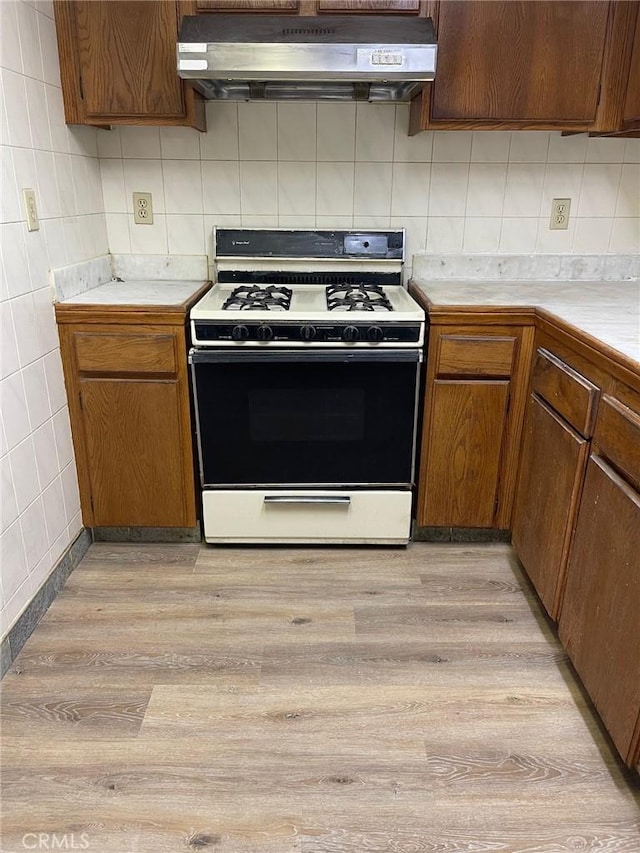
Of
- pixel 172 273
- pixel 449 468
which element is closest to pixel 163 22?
pixel 172 273

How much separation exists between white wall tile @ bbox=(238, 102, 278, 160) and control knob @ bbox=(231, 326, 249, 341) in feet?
2.70

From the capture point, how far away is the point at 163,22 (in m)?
1.97

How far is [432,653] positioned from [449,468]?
0.65 meters

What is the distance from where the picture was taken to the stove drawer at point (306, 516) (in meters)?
2.18

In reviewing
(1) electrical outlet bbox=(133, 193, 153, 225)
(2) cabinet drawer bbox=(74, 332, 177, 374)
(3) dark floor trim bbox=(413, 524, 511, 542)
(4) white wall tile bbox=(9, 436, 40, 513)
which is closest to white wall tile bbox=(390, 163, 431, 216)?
(1) electrical outlet bbox=(133, 193, 153, 225)

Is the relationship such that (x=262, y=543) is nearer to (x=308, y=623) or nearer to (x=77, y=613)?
(x=308, y=623)

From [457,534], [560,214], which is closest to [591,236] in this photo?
[560,214]

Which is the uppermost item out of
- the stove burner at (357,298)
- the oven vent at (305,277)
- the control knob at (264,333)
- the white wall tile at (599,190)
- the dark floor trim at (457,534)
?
the white wall tile at (599,190)

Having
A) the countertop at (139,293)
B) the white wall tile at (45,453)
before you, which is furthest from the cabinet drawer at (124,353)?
the white wall tile at (45,453)

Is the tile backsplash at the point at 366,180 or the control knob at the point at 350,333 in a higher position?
the tile backsplash at the point at 366,180

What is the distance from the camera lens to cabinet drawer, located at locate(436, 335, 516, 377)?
2.02 meters

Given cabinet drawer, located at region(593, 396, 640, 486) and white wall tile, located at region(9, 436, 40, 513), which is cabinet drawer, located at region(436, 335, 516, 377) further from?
white wall tile, located at region(9, 436, 40, 513)

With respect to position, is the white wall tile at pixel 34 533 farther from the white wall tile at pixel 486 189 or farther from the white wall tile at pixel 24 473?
the white wall tile at pixel 486 189

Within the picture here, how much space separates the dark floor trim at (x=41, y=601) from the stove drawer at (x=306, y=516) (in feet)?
1.45
